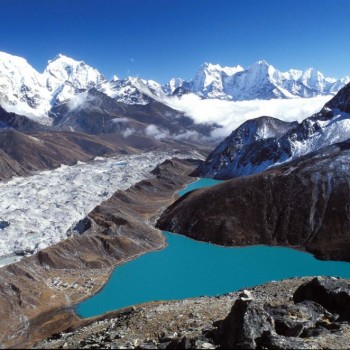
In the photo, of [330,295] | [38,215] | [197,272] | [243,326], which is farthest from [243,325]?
[38,215]

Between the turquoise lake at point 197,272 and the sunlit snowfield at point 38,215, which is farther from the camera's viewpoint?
the sunlit snowfield at point 38,215

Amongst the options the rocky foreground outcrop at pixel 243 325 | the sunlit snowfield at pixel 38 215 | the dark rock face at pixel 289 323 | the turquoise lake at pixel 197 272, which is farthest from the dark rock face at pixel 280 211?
the dark rock face at pixel 289 323

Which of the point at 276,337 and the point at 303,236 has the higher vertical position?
the point at 276,337

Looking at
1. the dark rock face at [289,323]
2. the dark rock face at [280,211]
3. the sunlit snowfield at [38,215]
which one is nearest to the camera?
the dark rock face at [289,323]

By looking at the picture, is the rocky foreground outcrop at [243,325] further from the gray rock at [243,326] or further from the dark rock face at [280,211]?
the dark rock face at [280,211]

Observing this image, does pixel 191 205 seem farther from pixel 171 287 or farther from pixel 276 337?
pixel 276 337

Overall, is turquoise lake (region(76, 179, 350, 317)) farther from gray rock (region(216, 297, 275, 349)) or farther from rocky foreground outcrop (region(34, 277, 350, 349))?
gray rock (region(216, 297, 275, 349))

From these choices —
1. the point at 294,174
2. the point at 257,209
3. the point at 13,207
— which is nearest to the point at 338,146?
the point at 294,174
